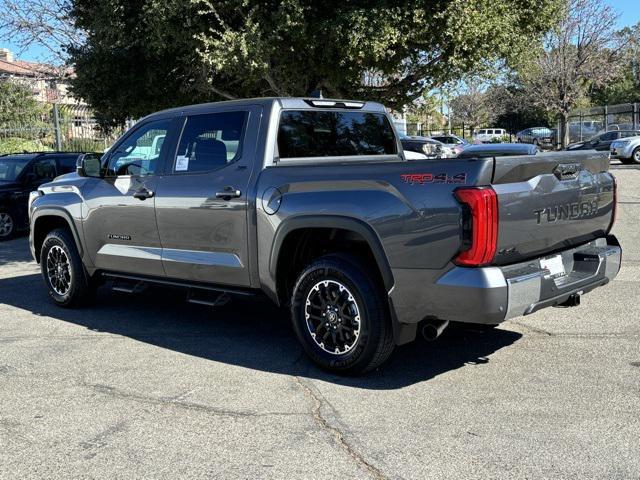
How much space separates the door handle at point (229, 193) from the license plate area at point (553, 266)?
2290 millimetres

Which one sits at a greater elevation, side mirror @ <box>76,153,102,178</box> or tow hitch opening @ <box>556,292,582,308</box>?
side mirror @ <box>76,153,102,178</box>

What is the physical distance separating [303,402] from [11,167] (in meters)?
11.6

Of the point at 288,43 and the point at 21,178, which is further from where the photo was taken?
the point at 21,178

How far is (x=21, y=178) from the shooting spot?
1373 centimetres

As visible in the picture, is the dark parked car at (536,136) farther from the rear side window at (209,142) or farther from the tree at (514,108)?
the rear side window at (209,142)

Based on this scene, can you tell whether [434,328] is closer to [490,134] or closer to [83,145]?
[83,145]

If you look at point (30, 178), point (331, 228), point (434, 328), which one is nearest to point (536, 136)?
point (30, 178)

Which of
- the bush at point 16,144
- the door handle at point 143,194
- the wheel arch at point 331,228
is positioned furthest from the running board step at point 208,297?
the bush at point 16,144

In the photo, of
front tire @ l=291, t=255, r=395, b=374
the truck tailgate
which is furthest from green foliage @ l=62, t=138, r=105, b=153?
the truck tailgate

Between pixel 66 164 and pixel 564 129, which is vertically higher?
pixel 564 129

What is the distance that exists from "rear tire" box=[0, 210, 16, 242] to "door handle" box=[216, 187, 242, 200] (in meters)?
9.52

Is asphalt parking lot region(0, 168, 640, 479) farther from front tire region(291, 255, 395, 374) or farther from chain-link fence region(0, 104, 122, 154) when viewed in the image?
chain-link fence region(0, 104, 122, 154)

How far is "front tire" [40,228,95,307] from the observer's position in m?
6.93

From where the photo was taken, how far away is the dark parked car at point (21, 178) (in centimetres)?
1327
